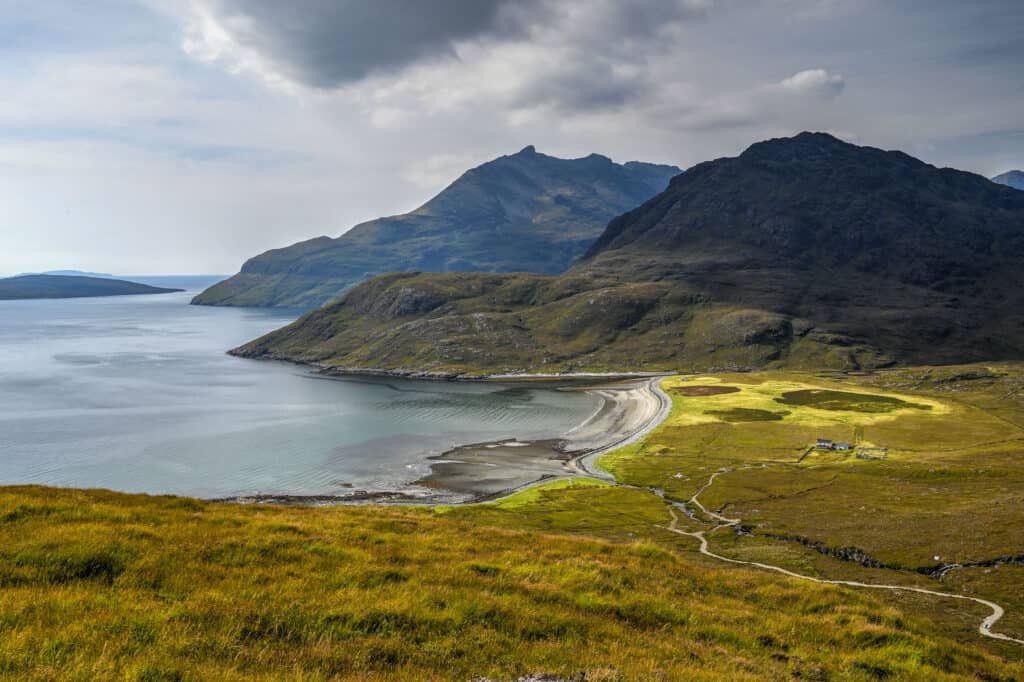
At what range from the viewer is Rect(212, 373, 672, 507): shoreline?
100000mm

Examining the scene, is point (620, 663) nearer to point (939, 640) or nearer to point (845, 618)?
point (845, 618)

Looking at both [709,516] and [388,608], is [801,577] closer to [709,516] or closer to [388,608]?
[388,608]

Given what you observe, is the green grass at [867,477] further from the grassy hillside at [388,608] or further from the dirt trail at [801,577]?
the grassy hillside at [388,608]

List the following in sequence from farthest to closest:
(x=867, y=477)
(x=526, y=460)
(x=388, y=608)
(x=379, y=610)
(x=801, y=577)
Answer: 1. (x=526, y=460)
2. (x=867, y=477)
3. (x=801, y=577)
4. (x=388, y=608)
5. (x=379, y=610)

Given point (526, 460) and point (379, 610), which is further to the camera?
point (526, 460)

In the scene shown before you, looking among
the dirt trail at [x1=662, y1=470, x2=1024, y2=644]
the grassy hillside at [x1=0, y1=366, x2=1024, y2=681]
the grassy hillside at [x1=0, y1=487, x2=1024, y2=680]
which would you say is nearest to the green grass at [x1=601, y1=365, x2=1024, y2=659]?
the dirt trail at [x1=662, y1=470, x2=1024, y2=644]

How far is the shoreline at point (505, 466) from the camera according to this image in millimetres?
100000

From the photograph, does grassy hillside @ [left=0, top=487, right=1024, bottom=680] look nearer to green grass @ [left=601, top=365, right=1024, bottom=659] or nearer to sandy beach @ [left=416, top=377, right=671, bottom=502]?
green grass @ [left=601, top=365, right=1024, bottom=659]

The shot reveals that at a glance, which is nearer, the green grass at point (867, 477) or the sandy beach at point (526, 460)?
the green grass at point (867, 477)

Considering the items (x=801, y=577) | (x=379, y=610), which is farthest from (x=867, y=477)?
(x=379, y=610)

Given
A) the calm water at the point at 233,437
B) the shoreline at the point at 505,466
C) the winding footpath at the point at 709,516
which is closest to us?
the winding footpath at the point at 709,516

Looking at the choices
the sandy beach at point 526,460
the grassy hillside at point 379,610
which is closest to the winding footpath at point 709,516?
the sandy beach at point 526,460

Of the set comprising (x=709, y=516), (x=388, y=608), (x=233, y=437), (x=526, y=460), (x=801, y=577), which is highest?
(x=388, y=608)

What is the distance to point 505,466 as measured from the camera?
Result: 12450cm
